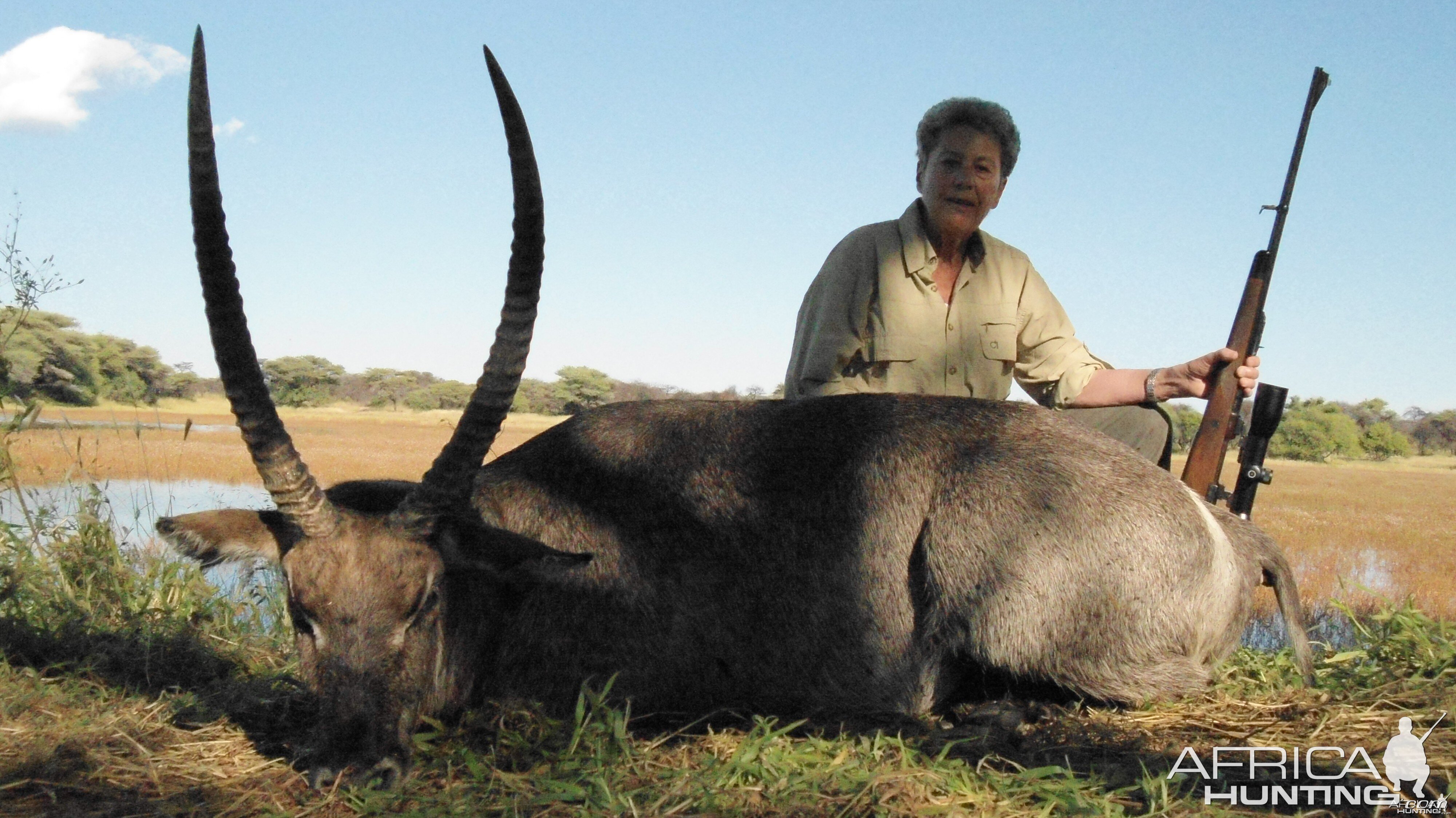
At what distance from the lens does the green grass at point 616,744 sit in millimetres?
2807

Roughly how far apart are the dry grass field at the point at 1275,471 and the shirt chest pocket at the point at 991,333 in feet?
7.00

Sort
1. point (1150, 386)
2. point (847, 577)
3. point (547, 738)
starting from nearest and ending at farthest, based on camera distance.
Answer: point (547, 738)
point (847, 577)
point (1150, 386)

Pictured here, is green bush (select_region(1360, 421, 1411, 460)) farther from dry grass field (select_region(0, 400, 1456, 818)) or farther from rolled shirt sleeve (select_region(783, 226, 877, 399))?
rolled shirt sleeve (select_region(783, 226, 877, 399))

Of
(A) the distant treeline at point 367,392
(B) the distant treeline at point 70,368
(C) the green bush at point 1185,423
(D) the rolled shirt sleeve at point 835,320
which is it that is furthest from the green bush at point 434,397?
(D) the rolled shirt sleeve at point 835,320

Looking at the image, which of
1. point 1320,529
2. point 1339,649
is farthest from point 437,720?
point 1320,529

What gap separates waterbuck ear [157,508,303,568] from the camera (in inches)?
130

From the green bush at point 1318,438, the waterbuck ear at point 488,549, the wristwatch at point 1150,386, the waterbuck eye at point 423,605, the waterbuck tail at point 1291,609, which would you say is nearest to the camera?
the waterbuck eye at point 423,605

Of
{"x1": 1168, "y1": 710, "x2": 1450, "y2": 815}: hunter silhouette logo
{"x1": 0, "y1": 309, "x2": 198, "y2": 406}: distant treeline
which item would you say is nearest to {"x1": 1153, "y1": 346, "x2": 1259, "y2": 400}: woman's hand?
{"x1": 1168, "y1": 710, "x2": 1450, "y2": 815}: hunter silhouette logo

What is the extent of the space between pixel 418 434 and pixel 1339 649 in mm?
22377

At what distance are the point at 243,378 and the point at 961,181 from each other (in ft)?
13.3

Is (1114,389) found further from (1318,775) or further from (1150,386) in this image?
(1318,775)

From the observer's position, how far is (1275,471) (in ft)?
76.3

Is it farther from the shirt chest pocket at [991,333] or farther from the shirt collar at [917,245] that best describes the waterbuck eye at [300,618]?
the shirt chest pocket at [991,333]

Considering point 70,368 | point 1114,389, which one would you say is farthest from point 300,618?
point 70,368
